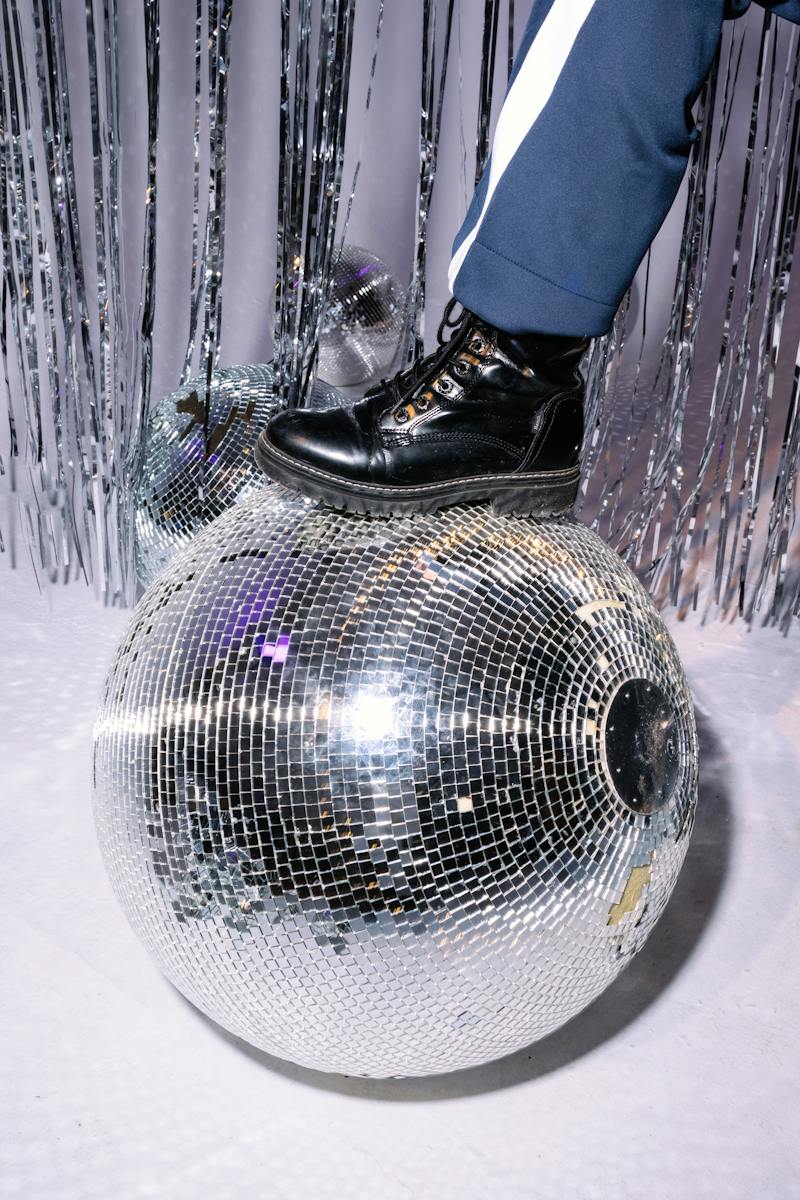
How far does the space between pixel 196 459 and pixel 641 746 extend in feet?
2.98

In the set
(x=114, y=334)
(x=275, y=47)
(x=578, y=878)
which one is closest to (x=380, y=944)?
(x=578, y=878)

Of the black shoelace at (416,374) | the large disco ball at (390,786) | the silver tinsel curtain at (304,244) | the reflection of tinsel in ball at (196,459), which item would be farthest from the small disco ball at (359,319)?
the large disco ball at (390,786)

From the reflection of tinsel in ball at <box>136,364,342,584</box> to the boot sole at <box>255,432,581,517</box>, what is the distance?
57 centimetres

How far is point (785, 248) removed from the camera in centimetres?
191

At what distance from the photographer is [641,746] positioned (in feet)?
3.19

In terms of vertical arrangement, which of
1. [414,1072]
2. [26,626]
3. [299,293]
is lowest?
[26,626]

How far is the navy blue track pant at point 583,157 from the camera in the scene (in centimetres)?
96

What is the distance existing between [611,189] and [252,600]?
1.60 ft

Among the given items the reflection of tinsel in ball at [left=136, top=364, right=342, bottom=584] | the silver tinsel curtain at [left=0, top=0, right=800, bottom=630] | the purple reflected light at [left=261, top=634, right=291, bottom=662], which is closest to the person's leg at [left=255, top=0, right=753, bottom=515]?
the purple reflected light at [left=261, top=634, right=291, bottom=662]

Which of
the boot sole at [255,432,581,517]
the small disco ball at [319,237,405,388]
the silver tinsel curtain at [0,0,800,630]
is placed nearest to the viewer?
the boot sole at [255,432,581,517]

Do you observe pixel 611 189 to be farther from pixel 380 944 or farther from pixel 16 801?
pixel 16 801

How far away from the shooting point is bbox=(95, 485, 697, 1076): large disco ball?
0.90 m

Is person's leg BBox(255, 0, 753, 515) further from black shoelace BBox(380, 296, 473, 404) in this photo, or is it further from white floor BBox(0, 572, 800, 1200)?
white floor BBox(0, 572, 800, 1200)

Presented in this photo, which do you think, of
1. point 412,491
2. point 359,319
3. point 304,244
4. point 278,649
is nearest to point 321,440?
point 412,491
